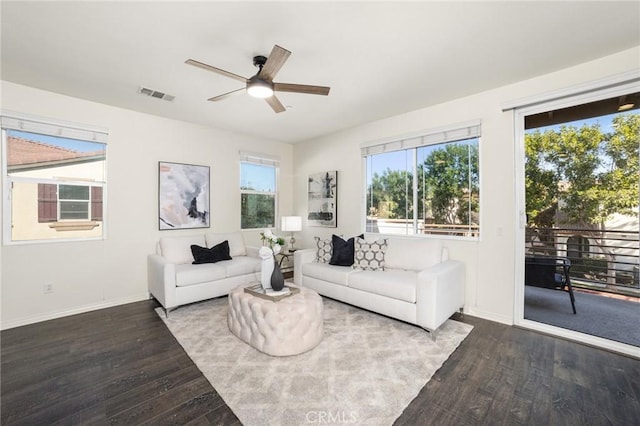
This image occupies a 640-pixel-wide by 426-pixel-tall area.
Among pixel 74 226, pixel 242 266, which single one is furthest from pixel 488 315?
pixel 74 226

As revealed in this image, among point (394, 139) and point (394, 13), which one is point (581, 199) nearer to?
point (394, 139)

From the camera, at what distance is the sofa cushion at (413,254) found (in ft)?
11.1

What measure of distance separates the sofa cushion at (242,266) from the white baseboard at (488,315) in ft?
9.13

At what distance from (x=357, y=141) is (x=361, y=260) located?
2038 millimetres

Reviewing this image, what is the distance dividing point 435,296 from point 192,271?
9.29 ft

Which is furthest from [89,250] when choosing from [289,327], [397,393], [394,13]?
[394,13]

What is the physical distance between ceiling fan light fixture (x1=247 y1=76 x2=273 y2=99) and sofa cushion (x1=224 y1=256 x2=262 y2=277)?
7.80ft

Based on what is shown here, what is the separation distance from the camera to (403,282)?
2949 mm

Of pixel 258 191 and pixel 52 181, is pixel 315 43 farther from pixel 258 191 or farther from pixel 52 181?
pixel 52 181

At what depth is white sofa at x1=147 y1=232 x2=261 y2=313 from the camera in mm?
3326

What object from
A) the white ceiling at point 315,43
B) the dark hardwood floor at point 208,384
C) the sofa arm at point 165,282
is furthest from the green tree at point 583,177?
the sofa arm at point 165,282

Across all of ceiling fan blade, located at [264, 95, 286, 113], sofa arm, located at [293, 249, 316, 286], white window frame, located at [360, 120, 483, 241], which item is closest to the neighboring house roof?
ceiling fan blade, located at [264, 95, 286, 113]

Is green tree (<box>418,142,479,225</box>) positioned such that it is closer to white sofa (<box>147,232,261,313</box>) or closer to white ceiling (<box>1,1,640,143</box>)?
white ceiling (<box>1,1,640,143</box>)

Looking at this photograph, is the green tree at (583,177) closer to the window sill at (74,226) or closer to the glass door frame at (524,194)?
the glass door frame at (524,194)
